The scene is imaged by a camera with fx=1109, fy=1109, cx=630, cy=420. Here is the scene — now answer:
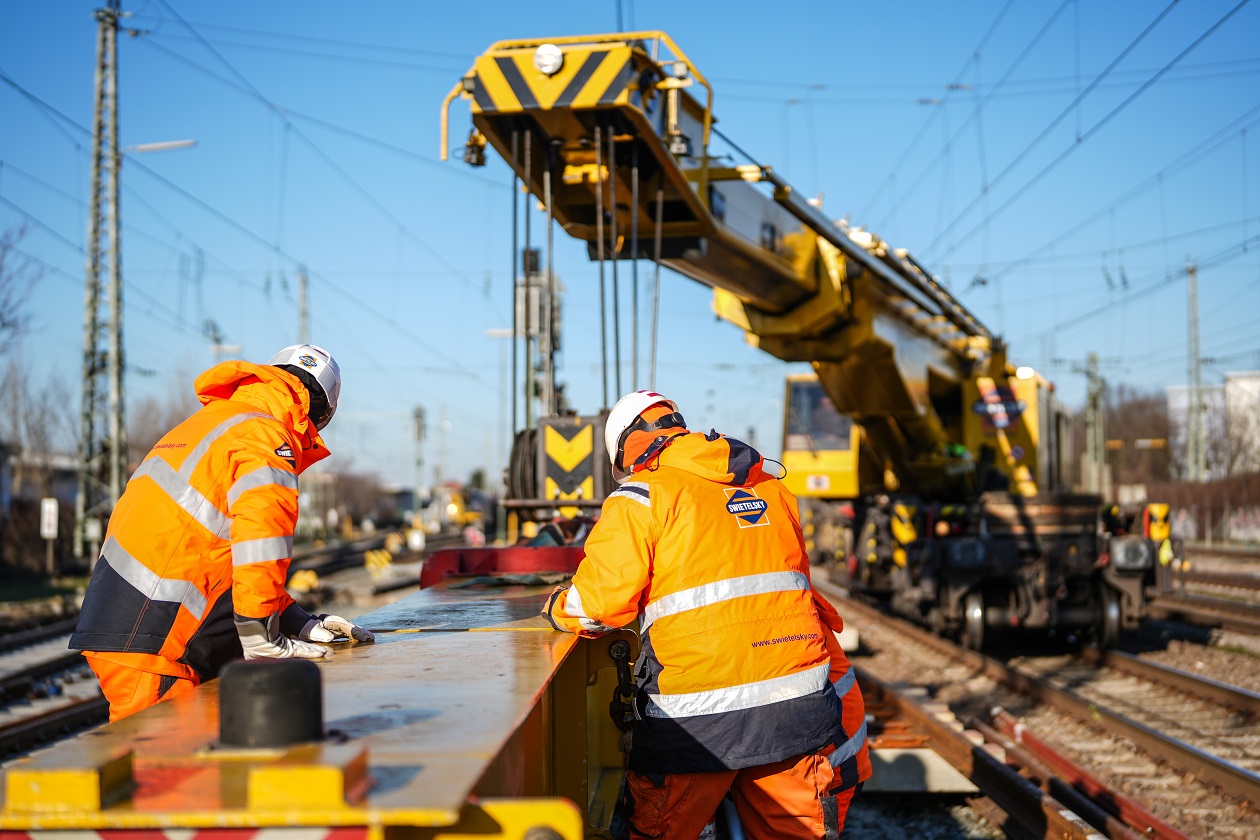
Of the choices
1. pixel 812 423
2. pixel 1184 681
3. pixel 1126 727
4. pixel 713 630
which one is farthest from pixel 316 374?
pixel 812 423

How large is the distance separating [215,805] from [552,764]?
165 centimetres

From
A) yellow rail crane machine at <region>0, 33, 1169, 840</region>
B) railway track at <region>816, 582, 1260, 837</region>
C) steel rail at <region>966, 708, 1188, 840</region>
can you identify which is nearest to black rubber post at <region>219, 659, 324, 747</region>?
yellow rail crane machine at <region>0, 33, 1169, 840</region>

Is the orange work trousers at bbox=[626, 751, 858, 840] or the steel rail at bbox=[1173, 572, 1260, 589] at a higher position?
the orange work trousers at bbox=[626, 751, 858, 840]

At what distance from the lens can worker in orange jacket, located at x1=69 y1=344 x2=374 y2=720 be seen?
3070 millimetres

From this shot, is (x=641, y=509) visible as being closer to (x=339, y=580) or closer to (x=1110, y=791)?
(x=1110, y=791)

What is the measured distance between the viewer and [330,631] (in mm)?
3354

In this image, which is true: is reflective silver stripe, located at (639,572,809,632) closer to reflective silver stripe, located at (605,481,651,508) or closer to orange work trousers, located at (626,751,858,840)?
reflective silver stripe, located at (605,481,651,508)

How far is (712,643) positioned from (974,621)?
8.81 meters

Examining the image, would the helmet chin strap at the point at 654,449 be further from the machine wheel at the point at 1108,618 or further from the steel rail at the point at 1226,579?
the steel rail at the point at 1226,579

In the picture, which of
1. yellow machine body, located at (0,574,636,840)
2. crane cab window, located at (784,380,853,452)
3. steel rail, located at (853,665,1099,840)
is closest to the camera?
yellow machine body, located at (0,574,636,840)

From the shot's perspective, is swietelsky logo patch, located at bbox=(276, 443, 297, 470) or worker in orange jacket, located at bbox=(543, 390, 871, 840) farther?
swietelsky logo patch, located at bbox=(276, 443, 297, 470)

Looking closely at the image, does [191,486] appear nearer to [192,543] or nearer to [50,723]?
[192,543]

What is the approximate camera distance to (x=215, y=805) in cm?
175

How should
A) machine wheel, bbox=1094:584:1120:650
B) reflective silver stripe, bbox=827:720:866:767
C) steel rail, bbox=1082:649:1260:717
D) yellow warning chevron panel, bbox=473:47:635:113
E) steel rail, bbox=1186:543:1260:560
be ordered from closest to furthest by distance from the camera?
reflective silver stripe, bbox=827:720:866:767, yellow warning chevron panel, bbox=473:47:635:113, steel rail, bbox=1082:649:1260:717, machine wheel, bbox=1094:584:1120:650, steel rail, bbox=1186:543:1260:560
